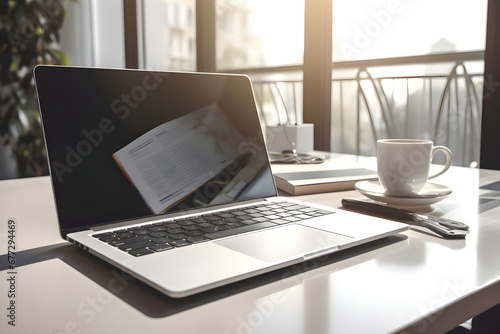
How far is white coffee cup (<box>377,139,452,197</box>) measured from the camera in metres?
0.70

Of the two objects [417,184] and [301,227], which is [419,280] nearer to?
[301,227]

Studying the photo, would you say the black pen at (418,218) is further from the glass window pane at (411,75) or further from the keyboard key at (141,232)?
the glass window pane at (411,75)

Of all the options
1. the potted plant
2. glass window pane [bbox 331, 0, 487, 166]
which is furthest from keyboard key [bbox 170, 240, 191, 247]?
the potted plant

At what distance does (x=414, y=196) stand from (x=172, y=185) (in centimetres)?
38

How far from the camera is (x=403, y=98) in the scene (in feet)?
10.4

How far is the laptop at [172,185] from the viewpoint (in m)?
0.43

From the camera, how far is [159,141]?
24.4 inches

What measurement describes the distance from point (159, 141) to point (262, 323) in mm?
354

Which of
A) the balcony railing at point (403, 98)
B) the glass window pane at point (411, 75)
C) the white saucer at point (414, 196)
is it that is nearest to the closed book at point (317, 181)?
the white saucer at point (414, 196)

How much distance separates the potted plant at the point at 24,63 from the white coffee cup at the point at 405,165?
7.61 feet

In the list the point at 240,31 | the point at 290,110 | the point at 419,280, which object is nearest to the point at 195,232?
the point at 419,280

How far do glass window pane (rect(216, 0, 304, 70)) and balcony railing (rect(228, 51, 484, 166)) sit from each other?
14 cm

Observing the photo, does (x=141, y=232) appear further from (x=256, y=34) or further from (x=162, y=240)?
(x=256, y=34)

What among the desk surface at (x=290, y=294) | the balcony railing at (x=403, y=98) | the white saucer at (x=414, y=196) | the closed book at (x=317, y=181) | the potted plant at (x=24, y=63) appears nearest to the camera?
the desk surface at (x=290, y=294)
